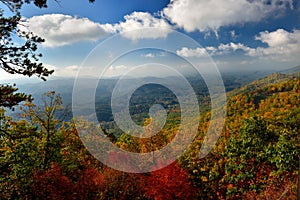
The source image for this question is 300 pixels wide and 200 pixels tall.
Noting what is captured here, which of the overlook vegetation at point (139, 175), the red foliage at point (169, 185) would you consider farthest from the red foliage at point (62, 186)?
the red foliage at point (169, 185)

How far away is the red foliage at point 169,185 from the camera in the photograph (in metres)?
18.4

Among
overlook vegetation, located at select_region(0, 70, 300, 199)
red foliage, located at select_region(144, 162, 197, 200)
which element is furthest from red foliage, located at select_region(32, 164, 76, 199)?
red foliage, located at select_region(144, 162, 197, 200)

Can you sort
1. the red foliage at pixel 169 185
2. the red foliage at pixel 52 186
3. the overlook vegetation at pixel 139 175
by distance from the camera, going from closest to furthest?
the overlook vegetation at pixel 139 175, the red foliage at pixel 52 186, the red foliage at pixel 169 185

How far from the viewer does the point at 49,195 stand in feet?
50.4

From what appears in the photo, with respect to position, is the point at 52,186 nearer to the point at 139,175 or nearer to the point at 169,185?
the point at 139,175

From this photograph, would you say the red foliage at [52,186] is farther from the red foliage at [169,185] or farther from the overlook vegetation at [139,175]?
the red foliage at [169,185]

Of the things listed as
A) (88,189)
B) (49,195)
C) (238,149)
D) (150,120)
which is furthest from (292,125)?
(49,195)

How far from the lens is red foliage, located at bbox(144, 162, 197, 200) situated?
1842 centimetres

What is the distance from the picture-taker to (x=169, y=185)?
18859 millimetres

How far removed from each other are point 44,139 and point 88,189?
435 centimetres

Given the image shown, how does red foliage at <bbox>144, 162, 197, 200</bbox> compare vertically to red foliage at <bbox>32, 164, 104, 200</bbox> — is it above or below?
below

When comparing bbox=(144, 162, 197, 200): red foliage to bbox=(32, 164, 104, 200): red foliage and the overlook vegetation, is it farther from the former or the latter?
bbox=(32, 164, 104, 200): red foliage

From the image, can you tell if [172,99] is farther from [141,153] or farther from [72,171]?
[72,171]

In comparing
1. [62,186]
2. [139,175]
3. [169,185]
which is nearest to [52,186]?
[62,186]
